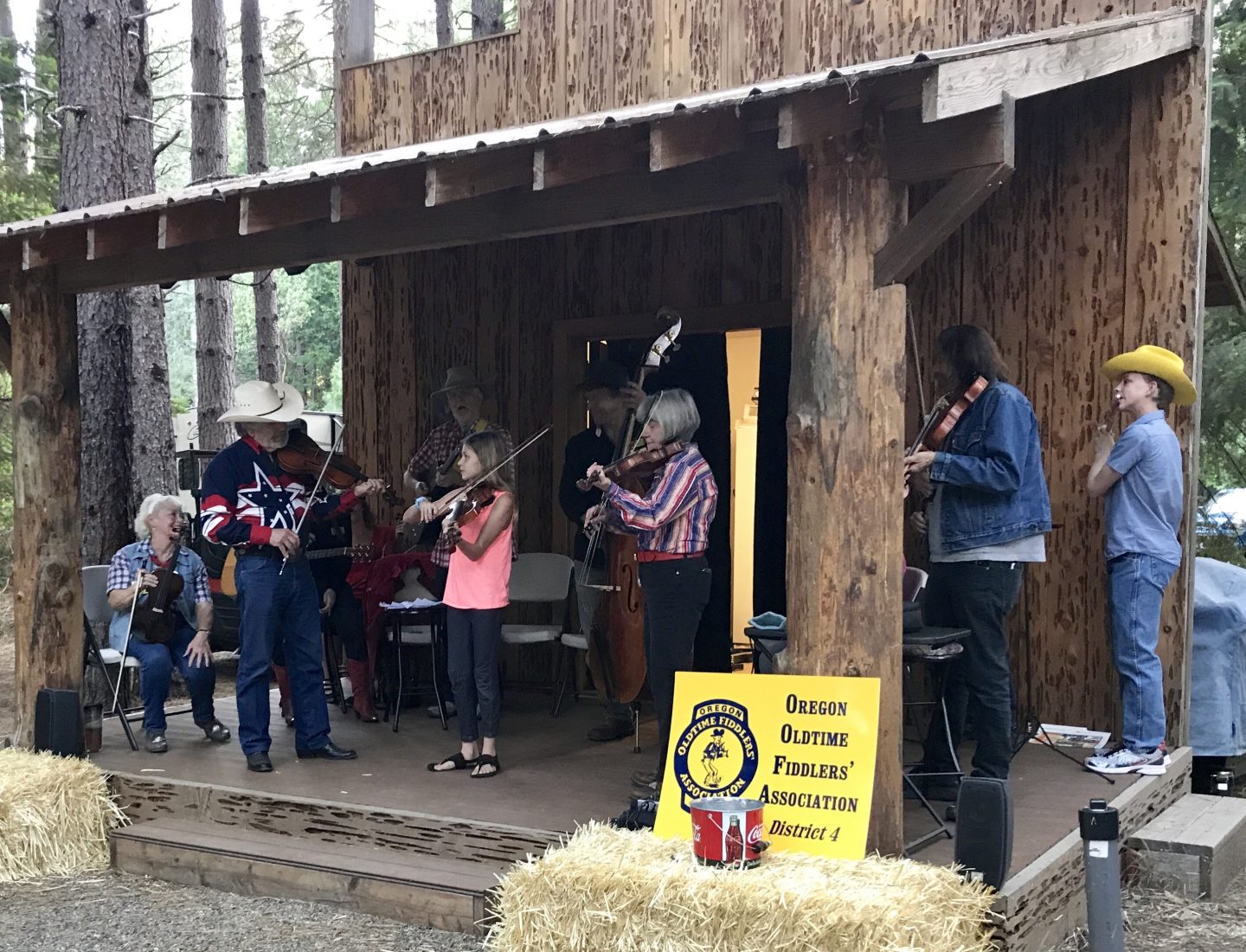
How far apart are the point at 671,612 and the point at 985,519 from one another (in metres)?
1.21

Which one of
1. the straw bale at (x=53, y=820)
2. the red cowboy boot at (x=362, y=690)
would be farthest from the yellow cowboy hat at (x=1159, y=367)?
the straw bale at (x=53, y=820)

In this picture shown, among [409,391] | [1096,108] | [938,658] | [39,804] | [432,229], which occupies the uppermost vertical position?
[1096,108]

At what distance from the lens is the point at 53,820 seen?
526 centimetres

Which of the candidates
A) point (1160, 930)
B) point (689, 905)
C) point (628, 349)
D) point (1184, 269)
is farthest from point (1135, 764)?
point (628, 349)

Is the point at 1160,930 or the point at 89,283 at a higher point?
the point at 89,283

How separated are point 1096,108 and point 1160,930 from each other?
3.58 m

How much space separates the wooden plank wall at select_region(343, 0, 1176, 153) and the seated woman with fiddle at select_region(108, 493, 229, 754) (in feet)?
9.45

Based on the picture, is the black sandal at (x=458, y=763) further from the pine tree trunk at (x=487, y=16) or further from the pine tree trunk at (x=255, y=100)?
the pine tree trunk at (x=255, y=100)

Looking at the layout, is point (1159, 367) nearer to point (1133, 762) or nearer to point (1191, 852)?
point (1133, 762)

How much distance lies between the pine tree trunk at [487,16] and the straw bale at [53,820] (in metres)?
5.58

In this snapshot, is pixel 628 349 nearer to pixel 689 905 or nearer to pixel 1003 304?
pixel 1003 304

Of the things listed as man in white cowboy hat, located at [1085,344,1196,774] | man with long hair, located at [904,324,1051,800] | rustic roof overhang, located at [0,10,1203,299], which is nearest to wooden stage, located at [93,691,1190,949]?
man in white cowboy hat, located at [1085,344,1196,774]

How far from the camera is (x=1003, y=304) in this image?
6195mm

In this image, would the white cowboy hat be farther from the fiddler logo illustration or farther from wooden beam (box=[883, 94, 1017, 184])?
wooden beam (box=[883, 94, 1017, 184])
